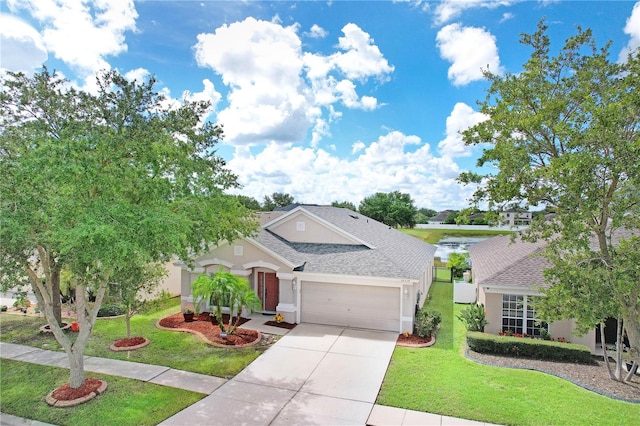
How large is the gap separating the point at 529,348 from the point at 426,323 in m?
3.67

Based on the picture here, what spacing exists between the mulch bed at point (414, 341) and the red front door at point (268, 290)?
6.30 meters

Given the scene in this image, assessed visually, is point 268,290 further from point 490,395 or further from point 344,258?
point 490,395

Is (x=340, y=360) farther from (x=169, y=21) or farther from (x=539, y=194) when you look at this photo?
(x=169, y=21)

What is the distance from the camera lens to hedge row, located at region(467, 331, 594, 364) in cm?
1276

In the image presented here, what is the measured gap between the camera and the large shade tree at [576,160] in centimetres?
931

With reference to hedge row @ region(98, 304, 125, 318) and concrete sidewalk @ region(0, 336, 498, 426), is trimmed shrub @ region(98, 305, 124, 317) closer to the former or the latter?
hedge row @ region(98, 304, 125, 318)

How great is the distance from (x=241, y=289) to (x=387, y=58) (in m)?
11.6

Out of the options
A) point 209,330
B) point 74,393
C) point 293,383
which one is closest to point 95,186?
point 74,393

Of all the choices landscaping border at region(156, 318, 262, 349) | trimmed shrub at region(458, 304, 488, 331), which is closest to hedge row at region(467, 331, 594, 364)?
trimmed shrub at region(458, 304, 488, 331)

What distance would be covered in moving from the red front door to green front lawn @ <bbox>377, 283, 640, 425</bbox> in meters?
7.12

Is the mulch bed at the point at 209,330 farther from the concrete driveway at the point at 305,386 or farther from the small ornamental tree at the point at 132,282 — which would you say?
the small ornamental tree at the point at 132,282

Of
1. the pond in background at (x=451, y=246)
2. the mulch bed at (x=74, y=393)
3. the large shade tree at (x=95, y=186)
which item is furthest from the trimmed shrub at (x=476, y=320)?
the pond in background at (x=451, y=246)

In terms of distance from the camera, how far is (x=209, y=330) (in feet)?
52.1

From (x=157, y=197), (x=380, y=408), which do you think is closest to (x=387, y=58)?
(x=157, y=197)
